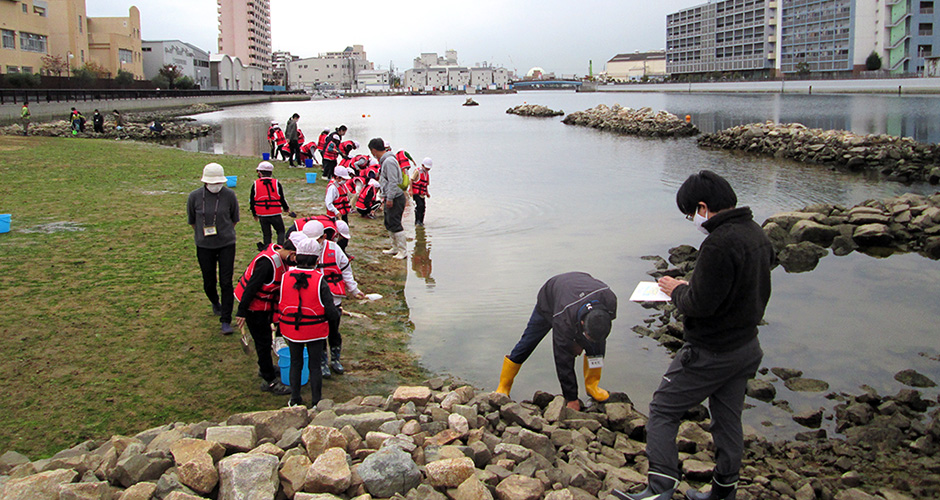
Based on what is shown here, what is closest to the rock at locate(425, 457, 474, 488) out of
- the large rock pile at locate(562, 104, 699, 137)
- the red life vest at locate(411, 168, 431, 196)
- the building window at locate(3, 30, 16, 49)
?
the red life vest at locate(411, 168, 431, 196)

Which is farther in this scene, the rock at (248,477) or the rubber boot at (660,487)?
the rubber boot at (660,487)

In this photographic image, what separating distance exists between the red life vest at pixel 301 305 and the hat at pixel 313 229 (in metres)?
0.50

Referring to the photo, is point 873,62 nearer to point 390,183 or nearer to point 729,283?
point 390,183

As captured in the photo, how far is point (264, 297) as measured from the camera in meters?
6.26

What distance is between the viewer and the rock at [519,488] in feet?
14.1

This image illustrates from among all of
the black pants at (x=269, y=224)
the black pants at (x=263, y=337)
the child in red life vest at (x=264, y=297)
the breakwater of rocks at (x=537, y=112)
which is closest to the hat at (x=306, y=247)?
the child in red life vest at (x=264, y=297)

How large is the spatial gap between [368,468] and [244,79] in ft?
531

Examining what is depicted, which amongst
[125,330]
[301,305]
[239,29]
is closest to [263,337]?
[301,305]

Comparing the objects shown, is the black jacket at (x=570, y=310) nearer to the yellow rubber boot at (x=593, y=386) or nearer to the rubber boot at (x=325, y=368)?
the yellow rubber boot at (x=593, y=386)

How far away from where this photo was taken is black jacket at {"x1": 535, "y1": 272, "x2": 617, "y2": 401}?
18.0 ft

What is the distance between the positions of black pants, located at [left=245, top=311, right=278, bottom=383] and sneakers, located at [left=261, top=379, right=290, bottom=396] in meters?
0.04

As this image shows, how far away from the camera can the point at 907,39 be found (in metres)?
91.6

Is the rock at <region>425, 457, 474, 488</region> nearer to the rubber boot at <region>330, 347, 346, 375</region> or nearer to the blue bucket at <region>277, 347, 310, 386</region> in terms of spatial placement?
the blue bucket at <region>277, 347, 310, 386</region>

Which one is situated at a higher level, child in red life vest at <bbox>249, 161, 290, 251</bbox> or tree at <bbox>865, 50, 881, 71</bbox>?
tree at <bbox>865, 50, 881, 71</bbox>
